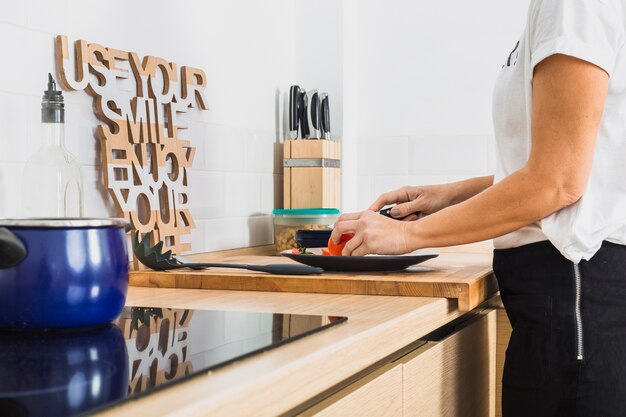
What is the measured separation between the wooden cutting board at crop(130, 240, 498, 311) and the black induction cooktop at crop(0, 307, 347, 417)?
268 millimetres

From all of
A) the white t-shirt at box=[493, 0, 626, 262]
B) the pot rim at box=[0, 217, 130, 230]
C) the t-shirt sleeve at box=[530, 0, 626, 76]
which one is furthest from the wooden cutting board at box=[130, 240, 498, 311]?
the pot rim at box=[0, 217, 130, 230]

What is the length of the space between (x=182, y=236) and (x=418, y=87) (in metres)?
0.97

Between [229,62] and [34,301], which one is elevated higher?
[229,62]

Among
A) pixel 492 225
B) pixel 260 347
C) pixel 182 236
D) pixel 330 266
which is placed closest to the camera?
pixel 260 347

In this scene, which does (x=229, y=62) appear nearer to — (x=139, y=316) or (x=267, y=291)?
(x=267, y=291)

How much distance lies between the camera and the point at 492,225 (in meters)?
1.21

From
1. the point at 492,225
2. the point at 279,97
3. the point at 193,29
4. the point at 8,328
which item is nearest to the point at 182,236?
the point at 193,29

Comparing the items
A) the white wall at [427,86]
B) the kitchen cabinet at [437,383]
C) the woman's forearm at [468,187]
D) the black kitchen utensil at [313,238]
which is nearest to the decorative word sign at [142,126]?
the black kitchen utensil at [313,238]

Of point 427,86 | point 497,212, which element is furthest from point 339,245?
point 427,86

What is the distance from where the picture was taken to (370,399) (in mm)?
887

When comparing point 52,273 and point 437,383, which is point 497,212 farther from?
point 52,273

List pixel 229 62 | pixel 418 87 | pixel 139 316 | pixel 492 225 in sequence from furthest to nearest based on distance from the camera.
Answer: pixel 418 87 < pixel 229 62 < pixel 492 225 < pixel 139 316

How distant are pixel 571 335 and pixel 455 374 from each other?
0.18m

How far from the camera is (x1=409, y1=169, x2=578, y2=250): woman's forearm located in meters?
1.16
